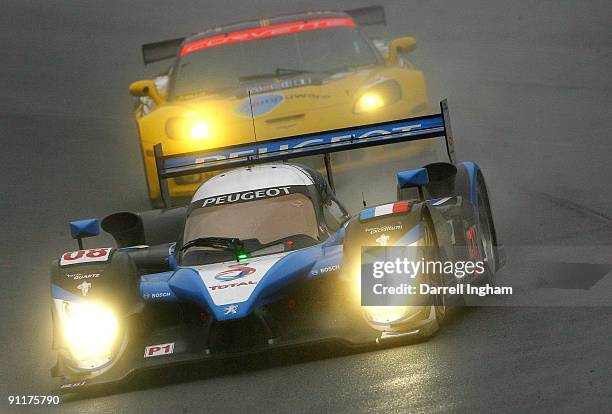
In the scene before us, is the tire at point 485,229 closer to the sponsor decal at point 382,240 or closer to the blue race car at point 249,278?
the blue race car at point 249,278

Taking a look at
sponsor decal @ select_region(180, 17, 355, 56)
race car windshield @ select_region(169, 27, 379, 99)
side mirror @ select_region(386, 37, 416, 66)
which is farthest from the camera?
sponsor decal @ select_region(180, 17, 355, 56)

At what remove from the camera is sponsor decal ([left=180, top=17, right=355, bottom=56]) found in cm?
1411

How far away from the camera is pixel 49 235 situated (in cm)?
1380

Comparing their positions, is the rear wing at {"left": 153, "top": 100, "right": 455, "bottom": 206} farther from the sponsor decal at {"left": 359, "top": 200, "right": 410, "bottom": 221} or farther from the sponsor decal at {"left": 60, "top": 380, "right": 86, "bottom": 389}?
the sponsor decal at {"left": 60, "top": 380, "right": 86, "bottom": 389}

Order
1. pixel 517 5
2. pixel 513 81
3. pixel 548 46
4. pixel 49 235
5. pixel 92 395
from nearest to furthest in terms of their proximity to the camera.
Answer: pixel 92 395
pixel 49 235
pixel 513 81
pixel 548 46
pixel 517 5

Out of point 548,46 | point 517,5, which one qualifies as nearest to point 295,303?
point 548,46

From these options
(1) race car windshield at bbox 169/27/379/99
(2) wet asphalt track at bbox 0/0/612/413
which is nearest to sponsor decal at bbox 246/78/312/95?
(1) race car windshield at bbox 169/27/379/99

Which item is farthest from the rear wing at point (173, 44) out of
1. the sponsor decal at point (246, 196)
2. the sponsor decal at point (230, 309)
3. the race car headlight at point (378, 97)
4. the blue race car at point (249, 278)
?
the sponsor decal at point (230, 309)

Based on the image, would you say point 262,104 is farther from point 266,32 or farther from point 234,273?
point 234,273

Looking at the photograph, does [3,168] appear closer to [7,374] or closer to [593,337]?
[7,374]

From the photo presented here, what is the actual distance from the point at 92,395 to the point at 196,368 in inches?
24.6

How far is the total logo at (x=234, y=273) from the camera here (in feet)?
25.7

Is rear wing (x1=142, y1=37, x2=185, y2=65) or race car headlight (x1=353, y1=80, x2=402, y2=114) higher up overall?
rear wing (x1=142, y1=37, x2=185, y2=65)

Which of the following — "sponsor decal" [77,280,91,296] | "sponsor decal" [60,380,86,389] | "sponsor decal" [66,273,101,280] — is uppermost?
"sponsor decal" [66,273,101,280]
